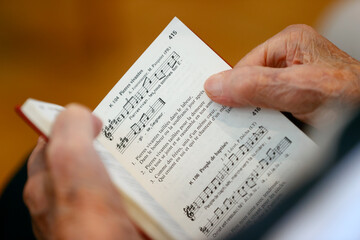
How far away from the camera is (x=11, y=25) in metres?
1.56

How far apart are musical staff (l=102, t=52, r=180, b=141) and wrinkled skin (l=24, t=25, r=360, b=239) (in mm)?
87

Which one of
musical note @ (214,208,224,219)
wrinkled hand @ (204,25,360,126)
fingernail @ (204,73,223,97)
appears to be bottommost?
musical note @ (214,208,224,219)

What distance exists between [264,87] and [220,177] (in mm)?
205

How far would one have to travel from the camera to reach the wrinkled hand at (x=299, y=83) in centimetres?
77

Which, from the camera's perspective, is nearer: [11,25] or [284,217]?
[284,217]

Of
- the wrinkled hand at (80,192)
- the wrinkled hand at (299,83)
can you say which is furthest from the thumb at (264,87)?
the wrinkled hand at (80,192)

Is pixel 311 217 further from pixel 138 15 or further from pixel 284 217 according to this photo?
pixel 138 15

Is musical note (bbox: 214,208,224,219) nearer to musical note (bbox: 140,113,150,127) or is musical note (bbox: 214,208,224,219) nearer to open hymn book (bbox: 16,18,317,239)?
open hymn book (bbox: 16,18,317,239)

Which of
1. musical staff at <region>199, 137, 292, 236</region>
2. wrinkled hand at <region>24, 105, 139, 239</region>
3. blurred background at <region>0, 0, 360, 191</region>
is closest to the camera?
wrinkled hand at <region>24, 105, 139, 239</region>

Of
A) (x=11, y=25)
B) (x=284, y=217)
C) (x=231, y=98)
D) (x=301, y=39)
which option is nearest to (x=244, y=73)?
(x=231, y=98)

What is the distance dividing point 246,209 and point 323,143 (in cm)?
21

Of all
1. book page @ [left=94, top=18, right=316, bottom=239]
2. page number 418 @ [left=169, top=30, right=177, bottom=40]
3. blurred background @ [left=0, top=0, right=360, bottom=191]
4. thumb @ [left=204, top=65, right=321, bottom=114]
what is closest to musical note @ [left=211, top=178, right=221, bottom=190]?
book page @ [left=94, top=18, right=316, bottom=239]

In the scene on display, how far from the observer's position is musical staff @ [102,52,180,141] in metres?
0.77

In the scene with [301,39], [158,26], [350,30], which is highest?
[350,30]
